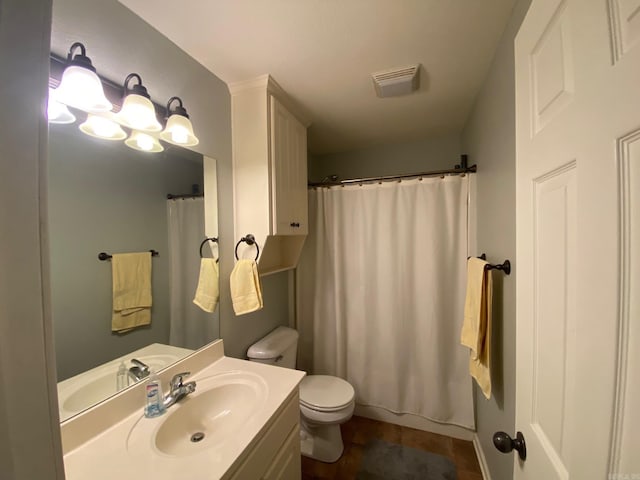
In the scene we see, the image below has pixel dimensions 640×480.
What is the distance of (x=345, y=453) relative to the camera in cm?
168

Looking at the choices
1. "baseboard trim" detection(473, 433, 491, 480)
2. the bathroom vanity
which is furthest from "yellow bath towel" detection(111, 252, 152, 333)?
"baseboard trim" detection(473, 433, 491, 480)

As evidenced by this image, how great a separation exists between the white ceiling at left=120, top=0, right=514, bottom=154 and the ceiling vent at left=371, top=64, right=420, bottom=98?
37mm

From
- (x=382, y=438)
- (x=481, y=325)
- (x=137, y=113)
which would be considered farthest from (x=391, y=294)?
(x=137, y=113)

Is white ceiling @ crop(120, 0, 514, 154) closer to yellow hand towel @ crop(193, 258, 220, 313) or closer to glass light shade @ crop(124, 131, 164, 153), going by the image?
glass light shade @ crop(124, 131, 164, 153)

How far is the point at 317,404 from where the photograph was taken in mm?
1543

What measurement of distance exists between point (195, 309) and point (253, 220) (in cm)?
56

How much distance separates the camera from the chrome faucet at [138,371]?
0.96 meters

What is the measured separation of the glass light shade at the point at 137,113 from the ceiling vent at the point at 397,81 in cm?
110

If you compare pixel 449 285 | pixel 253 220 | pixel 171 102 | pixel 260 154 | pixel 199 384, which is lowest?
pixel 199 384

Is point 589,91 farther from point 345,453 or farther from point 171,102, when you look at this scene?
point 345,453

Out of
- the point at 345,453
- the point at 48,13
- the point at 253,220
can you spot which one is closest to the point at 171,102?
the point at 253,220

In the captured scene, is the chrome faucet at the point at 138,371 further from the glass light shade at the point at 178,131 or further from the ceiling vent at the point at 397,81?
the ceiling vent at the point at 397,81

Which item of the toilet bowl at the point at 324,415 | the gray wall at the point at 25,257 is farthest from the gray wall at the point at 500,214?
the gray wall at the point at 25,257

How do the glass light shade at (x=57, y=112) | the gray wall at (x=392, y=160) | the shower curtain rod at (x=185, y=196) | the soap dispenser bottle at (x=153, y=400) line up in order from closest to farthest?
the glass light shade at (x=57, y=112) < the soap dispenser bottle at (x=153, y=400) < the shower curtain rod at (x=185, y=196) < the gray wall at (x=392, y=160)
